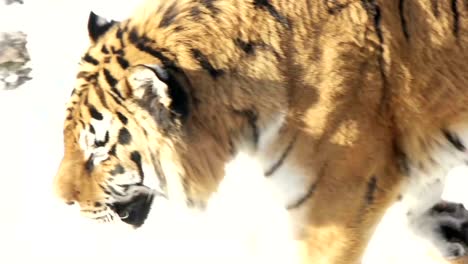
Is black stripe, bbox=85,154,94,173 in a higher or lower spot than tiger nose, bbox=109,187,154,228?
higher

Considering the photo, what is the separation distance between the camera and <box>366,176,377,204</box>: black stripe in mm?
1379

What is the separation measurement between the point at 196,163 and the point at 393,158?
0.33m

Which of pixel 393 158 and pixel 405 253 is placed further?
pixel 405 253

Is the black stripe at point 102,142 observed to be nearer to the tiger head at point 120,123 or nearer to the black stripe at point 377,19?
the tiger head at point 120,123

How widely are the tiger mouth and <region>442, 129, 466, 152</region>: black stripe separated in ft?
1.70

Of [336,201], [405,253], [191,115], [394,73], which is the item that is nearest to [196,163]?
[191,115]

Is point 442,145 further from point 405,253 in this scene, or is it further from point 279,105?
point 405,253

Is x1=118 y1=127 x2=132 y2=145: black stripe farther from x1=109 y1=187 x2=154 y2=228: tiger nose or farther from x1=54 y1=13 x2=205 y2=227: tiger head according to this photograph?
x1=109 y1=187 x2=154 y2=228: tiger nose

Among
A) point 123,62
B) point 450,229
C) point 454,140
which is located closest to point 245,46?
point 123,62

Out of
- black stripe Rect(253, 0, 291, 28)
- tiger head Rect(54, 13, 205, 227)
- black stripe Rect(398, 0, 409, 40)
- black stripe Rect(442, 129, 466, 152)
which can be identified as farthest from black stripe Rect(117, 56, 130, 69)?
black stripe Rect(442, 129, 466, 152)

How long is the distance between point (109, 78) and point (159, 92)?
11cm

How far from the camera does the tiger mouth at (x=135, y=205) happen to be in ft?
4.79

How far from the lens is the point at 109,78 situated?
4.28 ft

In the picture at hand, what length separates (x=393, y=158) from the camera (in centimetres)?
140
